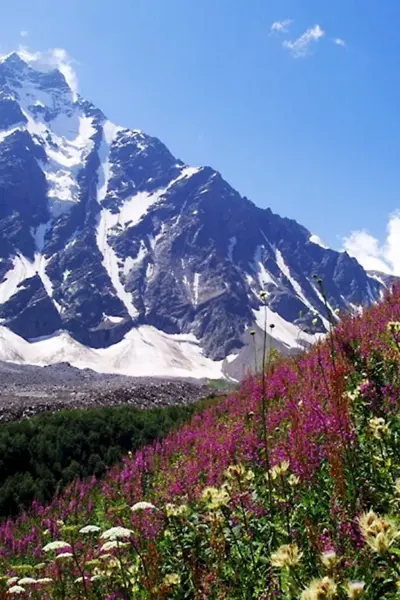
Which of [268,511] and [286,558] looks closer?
[286,558]

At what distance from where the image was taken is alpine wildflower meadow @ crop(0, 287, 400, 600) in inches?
104

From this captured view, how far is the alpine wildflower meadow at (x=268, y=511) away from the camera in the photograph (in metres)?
2.64

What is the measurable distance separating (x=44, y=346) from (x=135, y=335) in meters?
35.1

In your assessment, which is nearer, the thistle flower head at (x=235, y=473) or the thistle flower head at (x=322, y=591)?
the thistle flower head at (x=322, y=591)

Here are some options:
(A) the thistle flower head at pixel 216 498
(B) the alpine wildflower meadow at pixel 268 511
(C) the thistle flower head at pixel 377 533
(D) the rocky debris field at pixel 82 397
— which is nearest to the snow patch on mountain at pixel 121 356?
(D) the rocky debris field at pixel 82 397

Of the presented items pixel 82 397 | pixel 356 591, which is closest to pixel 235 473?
pixel 356 591

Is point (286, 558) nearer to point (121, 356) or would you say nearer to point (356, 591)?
point (356, 591)

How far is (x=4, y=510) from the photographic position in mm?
16062

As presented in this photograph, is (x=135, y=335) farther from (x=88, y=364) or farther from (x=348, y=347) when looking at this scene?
(x=348, y=347)

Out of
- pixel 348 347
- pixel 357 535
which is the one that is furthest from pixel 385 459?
pixel 348 347

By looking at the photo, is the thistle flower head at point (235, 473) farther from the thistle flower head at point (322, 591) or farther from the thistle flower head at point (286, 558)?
the thistle flower head at point (322, 591)

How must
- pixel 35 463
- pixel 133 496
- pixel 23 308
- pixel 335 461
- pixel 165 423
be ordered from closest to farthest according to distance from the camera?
1. pixel 335 461
2. pixel 133 496
3. pixel 35 463
4. pixel 165 423
5. pixel 23 308

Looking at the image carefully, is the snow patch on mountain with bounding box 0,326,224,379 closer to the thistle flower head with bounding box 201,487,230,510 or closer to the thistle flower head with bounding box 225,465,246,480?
the thistle flower head with bounding box 201,487,230,510

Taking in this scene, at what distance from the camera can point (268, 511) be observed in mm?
4789
